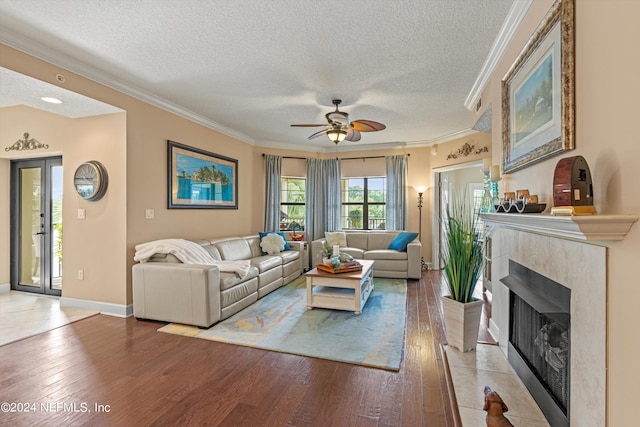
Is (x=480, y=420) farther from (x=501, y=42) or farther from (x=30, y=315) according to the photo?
(x=30, y=315)

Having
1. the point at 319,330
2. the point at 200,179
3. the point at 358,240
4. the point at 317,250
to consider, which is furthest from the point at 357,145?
the point at 319,330

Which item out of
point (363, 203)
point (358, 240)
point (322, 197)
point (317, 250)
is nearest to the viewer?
point (317, 250)

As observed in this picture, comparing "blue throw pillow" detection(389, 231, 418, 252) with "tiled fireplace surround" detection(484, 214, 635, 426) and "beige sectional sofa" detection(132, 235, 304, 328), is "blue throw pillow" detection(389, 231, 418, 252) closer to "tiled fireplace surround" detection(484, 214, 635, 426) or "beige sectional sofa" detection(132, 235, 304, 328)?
"beige sectional sofa" detection(132, 235, 304, 328)

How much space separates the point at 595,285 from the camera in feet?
3.92

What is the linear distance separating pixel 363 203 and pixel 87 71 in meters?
Result: 5.23

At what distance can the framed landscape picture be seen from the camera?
4.18 metres

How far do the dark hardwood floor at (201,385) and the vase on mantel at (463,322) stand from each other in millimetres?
243

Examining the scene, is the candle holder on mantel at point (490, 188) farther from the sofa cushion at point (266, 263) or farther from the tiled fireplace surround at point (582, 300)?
the sofa cushion at point (266, 263)

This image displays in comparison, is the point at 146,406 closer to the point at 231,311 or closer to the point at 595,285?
the point at 231,311

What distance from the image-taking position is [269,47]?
8.61ft

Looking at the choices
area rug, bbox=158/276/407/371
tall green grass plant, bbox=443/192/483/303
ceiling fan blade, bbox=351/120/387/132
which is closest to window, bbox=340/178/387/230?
area rug, bbox=158/276/407/371

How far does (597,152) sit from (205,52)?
2948 mm

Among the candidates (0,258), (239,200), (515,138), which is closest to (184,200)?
(239,200)

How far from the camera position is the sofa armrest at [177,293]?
3051 millimetres
